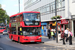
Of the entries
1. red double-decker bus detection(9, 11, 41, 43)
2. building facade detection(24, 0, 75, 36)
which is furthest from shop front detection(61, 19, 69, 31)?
red double-decker bus detection(9, 11, 41, 43)

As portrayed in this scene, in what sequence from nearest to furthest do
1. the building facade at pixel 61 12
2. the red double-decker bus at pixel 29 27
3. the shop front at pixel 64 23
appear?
the red double-decker bus at pixel 29 27, the building facade at pixel 61 12, the shop front at pixel 64 23

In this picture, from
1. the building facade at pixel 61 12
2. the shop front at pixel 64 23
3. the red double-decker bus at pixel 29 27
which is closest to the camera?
the red double-decker bus at pixel 29 27

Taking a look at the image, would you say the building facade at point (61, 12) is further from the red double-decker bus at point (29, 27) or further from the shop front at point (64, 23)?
the red double-decker bus at point (29, 27)

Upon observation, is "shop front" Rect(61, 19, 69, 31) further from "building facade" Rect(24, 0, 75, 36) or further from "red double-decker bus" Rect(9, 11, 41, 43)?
"red double-decker bus" Rect(9, 11, 41, 43)

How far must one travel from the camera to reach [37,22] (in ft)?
64.9

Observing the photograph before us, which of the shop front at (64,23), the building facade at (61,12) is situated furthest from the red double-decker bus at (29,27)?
the shop front at (64,23)

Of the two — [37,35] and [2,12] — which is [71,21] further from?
[2,12]

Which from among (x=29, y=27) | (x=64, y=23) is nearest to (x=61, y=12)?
(x=64, y=23)

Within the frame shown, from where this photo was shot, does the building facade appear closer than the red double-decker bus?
No

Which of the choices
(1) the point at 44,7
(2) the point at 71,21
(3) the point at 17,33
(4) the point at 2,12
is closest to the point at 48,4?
(1) the point at 44,7

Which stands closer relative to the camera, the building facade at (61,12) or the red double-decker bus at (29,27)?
the red double-decker bus at (29,27)

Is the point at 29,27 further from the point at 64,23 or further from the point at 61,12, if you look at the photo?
the point at 61,12

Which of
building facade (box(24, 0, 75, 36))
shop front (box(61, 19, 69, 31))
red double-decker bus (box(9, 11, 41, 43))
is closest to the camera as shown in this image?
red double-decker bus (box(9, 11, 41, 43))

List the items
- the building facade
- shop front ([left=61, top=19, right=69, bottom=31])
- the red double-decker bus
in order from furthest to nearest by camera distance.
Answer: shop front ([left=61, top=19, right=69, bottom=31])
the building facade
the red double-decker bus
